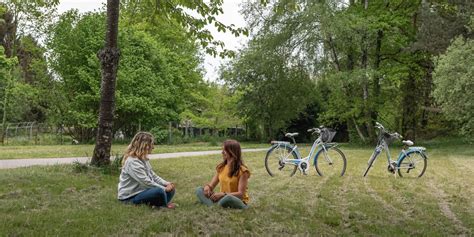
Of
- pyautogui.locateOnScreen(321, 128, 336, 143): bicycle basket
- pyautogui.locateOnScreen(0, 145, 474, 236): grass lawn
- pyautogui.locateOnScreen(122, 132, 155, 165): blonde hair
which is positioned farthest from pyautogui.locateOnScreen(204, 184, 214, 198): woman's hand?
pyautogui.locateOnScreen(321, 128, 336, 143): bicycle basket

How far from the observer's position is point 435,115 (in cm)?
3525

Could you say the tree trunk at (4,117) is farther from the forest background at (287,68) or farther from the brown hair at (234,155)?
the brown hair at (234,155)

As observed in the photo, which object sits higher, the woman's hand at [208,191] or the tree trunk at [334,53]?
the tree trunk at [334,53]

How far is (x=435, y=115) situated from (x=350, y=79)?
12120 mm

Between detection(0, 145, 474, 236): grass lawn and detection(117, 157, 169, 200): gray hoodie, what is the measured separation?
0.23 meters

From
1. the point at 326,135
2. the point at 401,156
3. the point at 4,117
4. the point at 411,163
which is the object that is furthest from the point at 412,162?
the point at 4,117

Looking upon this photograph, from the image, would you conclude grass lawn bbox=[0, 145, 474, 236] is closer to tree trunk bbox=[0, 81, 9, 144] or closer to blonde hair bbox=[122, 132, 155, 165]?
blonde hair bbox=[122, 132, 155, 165]

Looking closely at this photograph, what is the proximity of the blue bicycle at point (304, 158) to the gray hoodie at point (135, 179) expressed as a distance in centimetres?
552

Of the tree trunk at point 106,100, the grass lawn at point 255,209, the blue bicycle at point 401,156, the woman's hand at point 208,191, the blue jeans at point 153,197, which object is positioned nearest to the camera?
the grass lawn at point 255,209

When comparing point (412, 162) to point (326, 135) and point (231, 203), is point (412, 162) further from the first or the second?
point (231, 203)

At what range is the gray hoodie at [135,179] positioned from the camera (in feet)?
20.9

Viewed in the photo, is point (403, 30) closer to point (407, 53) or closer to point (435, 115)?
point (407, 53)

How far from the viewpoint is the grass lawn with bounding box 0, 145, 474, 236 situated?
16.9 ft

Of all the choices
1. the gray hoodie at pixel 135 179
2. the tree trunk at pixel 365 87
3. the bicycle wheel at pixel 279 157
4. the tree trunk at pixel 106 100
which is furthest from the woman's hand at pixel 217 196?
the tree trunk at pixel 365 87
